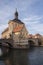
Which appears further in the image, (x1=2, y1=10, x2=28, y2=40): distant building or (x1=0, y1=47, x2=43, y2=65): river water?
(x1=2, y1=10, x2=28, y2=40): distant building

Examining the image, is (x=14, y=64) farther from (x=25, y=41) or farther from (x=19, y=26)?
(x=19, y=26)

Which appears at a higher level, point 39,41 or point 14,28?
point 14,28

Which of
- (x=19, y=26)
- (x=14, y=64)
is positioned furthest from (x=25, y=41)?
(x=14, y=64)

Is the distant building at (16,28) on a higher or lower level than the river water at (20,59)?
higher

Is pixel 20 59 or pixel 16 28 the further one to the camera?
pixel 16 28

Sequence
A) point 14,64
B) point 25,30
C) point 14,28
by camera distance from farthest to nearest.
→ point 14,28 → point 25,30 → point 14,64

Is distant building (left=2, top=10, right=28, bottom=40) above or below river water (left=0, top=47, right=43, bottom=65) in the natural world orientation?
above

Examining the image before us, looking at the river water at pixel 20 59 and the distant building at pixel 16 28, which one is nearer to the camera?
the river water at pixel 20 59

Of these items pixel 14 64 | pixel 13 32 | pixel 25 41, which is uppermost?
pixel 13 32

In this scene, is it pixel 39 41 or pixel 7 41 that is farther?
pixel 39 41

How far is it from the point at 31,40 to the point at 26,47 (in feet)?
47.7

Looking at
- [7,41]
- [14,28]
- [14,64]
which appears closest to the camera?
[14,64]

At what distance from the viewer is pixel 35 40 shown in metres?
71.0

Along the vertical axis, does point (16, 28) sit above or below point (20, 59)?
above
